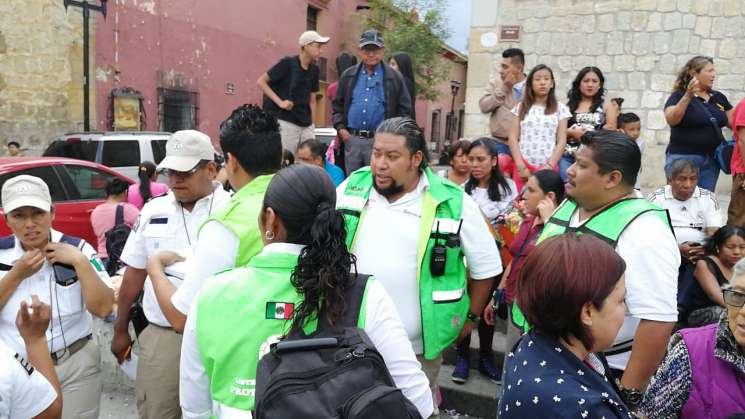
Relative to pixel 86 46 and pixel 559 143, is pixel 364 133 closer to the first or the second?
pixel 559 143

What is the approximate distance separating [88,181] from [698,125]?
294 inches

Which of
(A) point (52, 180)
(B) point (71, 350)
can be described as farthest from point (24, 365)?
(A) point (52, 180)

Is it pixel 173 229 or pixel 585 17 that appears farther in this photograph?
pixel 585 17

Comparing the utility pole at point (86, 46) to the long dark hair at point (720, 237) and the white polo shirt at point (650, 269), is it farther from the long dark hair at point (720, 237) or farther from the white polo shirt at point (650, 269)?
the white polo shirt at point (650, 269)

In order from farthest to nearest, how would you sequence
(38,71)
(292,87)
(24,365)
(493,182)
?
1. (38,71)
2. (292,87)
3. (493,182)
4. (24,365)

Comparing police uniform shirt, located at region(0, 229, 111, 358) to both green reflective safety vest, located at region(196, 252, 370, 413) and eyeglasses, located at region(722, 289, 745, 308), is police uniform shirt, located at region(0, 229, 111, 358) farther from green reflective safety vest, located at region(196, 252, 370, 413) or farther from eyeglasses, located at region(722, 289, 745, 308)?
eyeglasses, located at region(722, 289, 745, 308)

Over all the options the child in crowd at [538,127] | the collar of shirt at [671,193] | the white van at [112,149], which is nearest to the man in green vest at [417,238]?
the collar of shirt at [671,193]

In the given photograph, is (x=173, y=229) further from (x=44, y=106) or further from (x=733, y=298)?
(x=44, y=106)

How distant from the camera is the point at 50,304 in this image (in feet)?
9.34

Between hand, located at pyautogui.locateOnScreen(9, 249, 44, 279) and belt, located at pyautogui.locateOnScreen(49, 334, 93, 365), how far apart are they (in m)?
0.41

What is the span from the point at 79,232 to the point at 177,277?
5974 mm

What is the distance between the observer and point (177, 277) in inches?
107

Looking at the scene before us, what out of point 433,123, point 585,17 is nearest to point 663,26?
point 585,17

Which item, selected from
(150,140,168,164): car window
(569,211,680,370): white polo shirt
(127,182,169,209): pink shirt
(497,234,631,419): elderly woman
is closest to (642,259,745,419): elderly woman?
(569,211,680,370): white polo shirt
